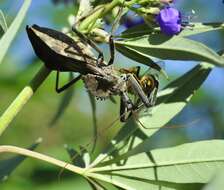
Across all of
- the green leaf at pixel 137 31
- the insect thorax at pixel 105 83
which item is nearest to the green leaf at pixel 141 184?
the insect thorax at pixel 105 83

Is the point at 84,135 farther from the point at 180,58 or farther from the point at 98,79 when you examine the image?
the point at 180,58

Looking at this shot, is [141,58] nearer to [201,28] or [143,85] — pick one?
[201,28]

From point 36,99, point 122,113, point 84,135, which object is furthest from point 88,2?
point 84,135

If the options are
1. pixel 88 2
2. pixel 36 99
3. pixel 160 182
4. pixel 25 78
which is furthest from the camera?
pixel 36 99

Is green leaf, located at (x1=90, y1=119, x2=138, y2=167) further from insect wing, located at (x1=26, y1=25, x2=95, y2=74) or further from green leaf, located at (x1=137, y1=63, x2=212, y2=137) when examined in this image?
insect wing, located at (x1=26, y1=25, x2=95, y2=74)

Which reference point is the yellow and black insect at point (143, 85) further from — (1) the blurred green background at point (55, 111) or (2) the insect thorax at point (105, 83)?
(1) the blurred green background at point (55, 111)

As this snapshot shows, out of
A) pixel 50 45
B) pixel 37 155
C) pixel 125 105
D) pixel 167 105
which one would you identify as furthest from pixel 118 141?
pixel 50 45
